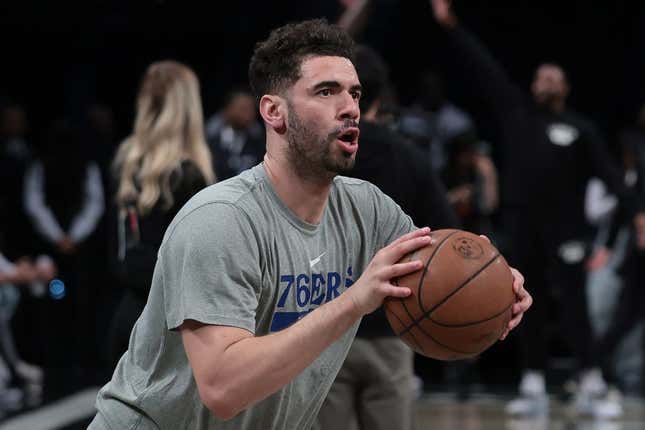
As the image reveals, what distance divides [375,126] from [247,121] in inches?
173

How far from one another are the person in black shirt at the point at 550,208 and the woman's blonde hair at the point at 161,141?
3.34 m

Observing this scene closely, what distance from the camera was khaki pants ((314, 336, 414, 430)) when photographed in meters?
4.50

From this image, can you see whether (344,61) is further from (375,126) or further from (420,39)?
(420,39)

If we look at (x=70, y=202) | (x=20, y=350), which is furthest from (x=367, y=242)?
(x=20, y=350)

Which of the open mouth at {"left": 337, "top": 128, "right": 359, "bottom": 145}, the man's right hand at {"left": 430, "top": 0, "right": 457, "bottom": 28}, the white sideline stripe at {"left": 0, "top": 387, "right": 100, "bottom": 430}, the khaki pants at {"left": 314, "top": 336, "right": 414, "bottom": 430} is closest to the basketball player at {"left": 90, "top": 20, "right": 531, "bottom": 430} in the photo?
the open mouth at {"left": 337, "top": 128, "right": 359, "bottom": 145}

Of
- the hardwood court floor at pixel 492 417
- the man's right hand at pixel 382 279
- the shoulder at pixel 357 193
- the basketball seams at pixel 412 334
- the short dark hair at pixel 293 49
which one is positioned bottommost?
the hardwood court floor at pixel 492 417

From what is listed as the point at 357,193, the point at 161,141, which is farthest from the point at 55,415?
the point at 357,193

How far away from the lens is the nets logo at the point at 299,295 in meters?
3.01

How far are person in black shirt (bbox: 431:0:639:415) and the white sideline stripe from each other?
293 cm

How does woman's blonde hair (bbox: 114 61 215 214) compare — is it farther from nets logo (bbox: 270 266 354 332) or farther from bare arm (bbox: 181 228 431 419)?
bare arm (bbox: 181 228 431 419)

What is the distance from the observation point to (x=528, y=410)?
7945 millimetres

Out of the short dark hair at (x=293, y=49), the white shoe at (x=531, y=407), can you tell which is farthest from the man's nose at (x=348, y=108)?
the white shoe at (x=531, y=407)

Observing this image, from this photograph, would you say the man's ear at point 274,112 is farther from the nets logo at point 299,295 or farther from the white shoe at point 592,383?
the white shoe at point 592,383

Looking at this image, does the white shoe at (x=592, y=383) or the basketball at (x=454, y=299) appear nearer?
the basketball at (x=454, y=299)
